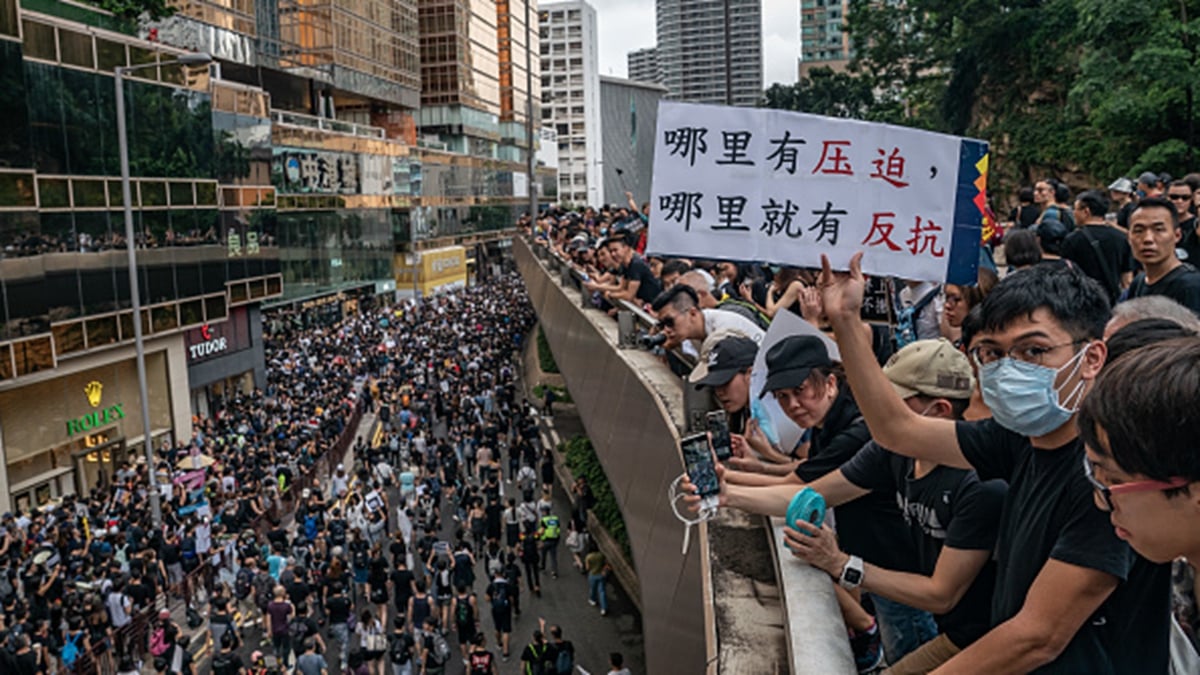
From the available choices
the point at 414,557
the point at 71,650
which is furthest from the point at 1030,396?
the point at 414,557

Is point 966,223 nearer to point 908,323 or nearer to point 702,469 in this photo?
point 702,469

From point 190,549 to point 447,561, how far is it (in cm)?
461

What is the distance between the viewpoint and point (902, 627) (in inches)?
151

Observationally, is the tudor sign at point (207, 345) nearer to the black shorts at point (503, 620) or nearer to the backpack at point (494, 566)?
the backpack at point (494, 566)

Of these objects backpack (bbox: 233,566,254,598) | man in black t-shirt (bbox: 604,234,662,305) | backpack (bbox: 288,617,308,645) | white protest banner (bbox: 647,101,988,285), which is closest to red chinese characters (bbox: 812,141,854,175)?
white protest banner (bbox: 647,101,988,285)

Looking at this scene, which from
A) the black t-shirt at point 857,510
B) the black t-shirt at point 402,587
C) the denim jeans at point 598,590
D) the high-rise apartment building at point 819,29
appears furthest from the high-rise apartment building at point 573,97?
the black t-shirt at point 857,510

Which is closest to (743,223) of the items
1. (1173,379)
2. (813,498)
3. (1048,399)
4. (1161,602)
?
(813,498)

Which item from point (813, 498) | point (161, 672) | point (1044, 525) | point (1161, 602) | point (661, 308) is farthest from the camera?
point (161, 672)

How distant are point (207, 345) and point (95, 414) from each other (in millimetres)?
6234

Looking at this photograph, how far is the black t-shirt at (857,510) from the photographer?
3885 millimetres

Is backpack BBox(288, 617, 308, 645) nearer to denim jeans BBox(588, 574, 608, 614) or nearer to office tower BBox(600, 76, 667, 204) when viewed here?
denim jeans BBox(588, 574, 608, 614)

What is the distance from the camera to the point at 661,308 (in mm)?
6840

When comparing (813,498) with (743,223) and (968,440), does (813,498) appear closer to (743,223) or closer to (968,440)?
(968,440)

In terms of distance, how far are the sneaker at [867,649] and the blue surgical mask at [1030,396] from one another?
1.47 metres
